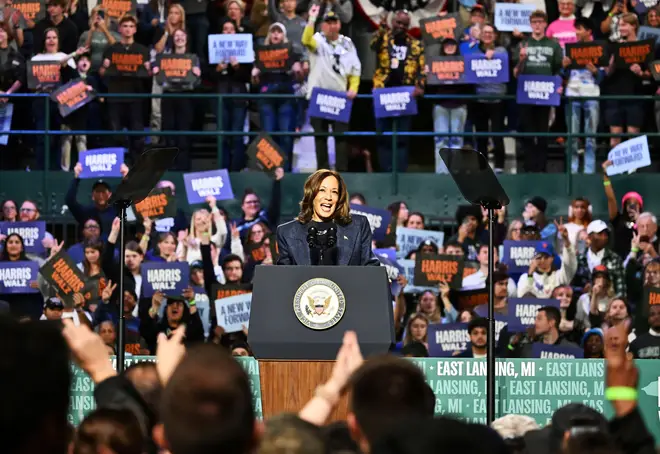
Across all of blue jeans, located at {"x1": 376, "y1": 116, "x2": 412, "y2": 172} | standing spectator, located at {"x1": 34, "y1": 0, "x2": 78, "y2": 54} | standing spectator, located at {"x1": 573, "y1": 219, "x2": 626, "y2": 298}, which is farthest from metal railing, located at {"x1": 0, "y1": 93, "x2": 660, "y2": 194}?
standing spectator, located at {"x1": 573, "y1": 219, "x2": 626, "y2": 298}

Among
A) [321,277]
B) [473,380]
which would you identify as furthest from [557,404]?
[321,277]

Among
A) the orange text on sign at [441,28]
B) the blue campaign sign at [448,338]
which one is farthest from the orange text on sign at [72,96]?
the blue campaign sign at [448,338]

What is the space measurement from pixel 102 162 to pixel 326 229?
24.7ft

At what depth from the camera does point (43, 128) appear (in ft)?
53.2

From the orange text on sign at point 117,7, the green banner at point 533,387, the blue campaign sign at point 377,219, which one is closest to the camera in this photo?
the green banner at point 533,387

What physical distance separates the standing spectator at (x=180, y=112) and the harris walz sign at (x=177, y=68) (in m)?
0.04

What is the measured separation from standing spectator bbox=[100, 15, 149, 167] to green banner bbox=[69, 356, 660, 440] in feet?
23.6

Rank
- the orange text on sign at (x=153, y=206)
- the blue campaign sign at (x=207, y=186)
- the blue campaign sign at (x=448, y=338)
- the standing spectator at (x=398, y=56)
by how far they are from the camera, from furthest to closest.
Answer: the standing spectator at (x=398, y=56), the blue campaign sign at (x=207, y=186), the orange text on sign at (x=153, y=206), the blue campaign sign at (x=448, y=338)

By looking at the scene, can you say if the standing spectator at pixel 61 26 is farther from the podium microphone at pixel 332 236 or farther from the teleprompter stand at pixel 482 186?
the podium microphone at pixel 332 236

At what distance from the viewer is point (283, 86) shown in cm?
1576

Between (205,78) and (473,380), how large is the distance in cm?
857

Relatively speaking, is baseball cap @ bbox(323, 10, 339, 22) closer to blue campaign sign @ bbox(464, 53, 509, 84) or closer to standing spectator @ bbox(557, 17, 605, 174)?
blue campaign sign @ bbox(464, 53, 509, 84)

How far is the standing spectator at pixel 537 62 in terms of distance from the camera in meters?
15.2

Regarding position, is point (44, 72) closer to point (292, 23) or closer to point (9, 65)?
point (9, 65)
